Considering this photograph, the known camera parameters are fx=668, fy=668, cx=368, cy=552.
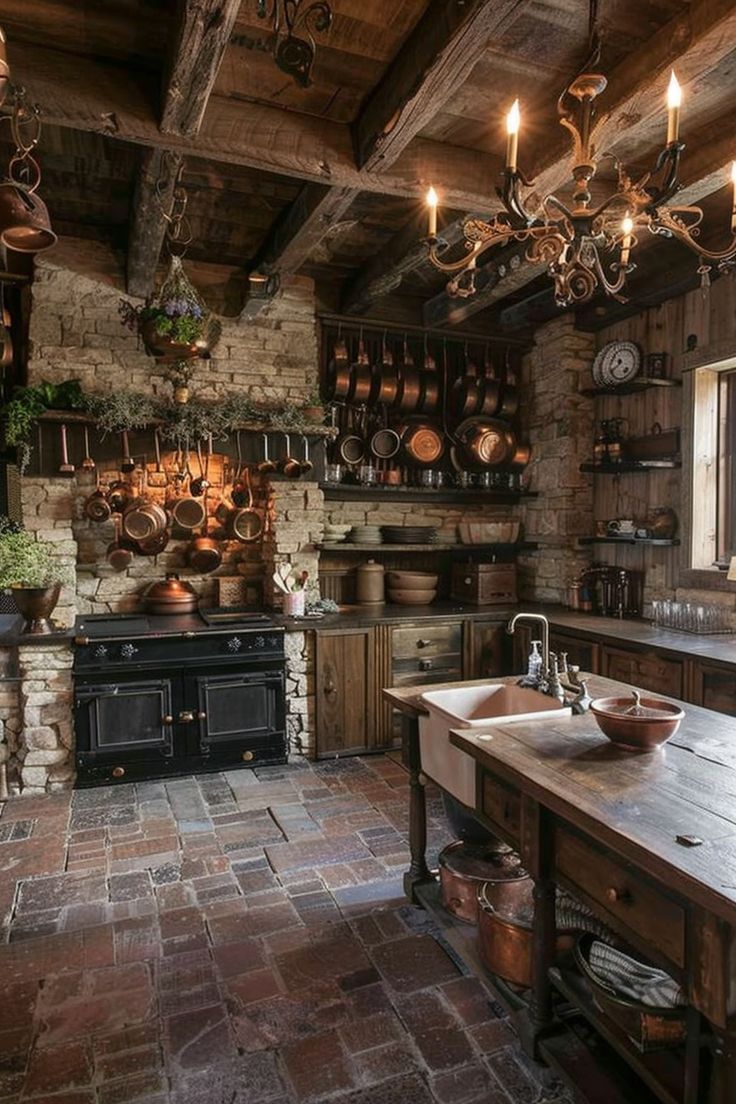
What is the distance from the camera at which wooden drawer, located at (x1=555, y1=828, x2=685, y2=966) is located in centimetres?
144

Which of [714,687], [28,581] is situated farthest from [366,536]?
[714,687]

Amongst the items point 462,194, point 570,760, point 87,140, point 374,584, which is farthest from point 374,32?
point 374,584

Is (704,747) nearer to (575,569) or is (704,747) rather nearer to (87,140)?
(575,569)

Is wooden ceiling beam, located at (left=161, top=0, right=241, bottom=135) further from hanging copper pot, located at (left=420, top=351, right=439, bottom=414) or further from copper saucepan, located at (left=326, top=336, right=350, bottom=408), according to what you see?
hanging copper pot, located at (left=420, top=351, right=439, bottom=414)

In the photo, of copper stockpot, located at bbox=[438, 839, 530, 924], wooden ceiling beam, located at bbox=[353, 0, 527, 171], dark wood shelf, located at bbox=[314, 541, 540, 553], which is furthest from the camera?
dark wood shelf, located at bbox=[314, 541, 540, 553]

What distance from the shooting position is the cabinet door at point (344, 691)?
4.46 meters

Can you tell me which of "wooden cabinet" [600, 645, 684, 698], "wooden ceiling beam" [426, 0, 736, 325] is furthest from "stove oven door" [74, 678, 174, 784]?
"wooden ceiling beam" [426, 0, 736, 325]

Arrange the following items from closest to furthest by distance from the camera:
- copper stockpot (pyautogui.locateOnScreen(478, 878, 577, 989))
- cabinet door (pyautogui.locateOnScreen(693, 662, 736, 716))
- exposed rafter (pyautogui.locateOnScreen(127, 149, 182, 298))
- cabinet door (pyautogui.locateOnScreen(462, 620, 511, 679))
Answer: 1. copper stockpot (pyautogui.locateOnScreen(478, 878, 577, 989))
2. exposed rafter (pyautogui.locateOnScreen(127, 149, 182, 298))
3. cabinet door (pyautogui.locateOnScreen(693, 662, 736, 716))
4. cabinet door (pyautogui.locateOnScreen(462, 620, 511, 679))

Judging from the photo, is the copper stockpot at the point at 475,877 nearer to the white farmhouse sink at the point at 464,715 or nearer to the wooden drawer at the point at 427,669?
the white farmhouse sink at the point at 464,715

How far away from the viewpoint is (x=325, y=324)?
517 cm

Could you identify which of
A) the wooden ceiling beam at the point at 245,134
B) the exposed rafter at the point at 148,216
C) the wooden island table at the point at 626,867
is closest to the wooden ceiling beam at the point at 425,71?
the wooden ceiling beam at the point at 245,134

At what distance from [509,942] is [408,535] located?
3.44m

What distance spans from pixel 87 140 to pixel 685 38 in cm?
262

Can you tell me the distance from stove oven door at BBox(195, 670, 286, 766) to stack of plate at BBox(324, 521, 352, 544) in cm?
122
